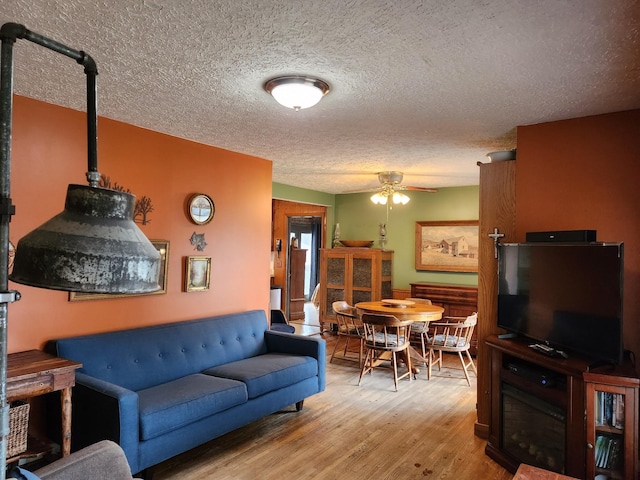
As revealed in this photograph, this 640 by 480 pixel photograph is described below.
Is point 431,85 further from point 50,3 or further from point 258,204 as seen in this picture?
point 258,204

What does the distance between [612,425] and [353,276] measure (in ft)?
15.5

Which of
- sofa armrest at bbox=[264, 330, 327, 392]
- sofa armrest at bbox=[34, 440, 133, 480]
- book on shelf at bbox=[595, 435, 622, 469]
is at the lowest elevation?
book on shelf at bbox=[595, 435, 622, 469]

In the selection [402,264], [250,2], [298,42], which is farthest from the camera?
[402,264]

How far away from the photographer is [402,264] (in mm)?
7023

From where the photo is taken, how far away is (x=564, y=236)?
2.78 metres

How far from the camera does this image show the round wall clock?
152 inches

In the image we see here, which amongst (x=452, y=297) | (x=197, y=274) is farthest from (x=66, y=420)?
(x=452, y=297)

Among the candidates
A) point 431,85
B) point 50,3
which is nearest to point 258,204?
point 431,85

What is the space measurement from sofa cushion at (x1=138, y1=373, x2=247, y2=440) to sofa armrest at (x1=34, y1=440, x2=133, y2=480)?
0.83m

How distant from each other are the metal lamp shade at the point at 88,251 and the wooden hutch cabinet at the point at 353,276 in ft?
20.0

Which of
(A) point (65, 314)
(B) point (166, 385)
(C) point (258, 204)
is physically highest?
(C) point (258, 204)

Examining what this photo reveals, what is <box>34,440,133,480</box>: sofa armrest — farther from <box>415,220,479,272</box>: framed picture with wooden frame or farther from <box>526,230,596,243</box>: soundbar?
<box>415,220,479,272</box>: framed picture with wooden frame

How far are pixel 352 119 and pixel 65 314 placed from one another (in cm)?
249

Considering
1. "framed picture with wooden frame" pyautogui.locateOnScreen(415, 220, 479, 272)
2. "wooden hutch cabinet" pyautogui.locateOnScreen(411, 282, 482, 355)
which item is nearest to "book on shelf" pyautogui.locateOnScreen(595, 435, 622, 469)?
"wooden hutch cabinet" pyautogui.locateOnScreen(411, 282, 482, 355)
